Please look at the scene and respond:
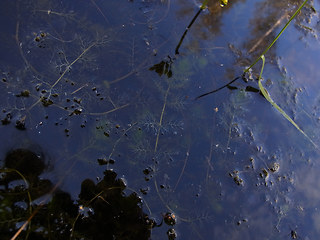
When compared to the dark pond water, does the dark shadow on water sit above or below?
below

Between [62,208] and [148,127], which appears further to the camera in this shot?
[148,127]

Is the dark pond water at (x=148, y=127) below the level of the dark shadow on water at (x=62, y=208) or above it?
above

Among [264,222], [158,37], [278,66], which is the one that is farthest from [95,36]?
[264,222]

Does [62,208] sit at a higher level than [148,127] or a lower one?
lower

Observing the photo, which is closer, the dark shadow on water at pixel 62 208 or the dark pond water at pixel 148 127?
the dark shadow on water at pixel 62 208

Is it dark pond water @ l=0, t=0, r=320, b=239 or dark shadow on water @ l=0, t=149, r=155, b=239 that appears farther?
dark pond water @ l=0, t=0, r=320, b=239
